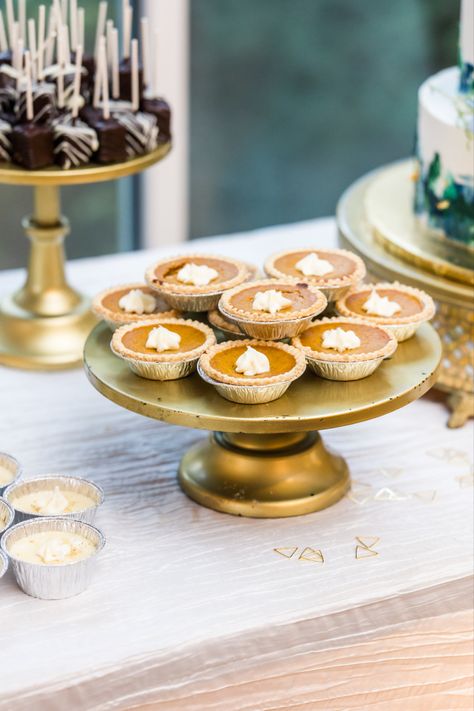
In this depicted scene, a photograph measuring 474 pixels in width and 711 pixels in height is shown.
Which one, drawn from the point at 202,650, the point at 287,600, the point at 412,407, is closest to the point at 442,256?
the point at 412,407

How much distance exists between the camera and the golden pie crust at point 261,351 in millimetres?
1252

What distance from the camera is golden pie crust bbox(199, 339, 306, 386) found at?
1252mm

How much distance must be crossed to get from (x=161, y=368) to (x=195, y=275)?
18 cm

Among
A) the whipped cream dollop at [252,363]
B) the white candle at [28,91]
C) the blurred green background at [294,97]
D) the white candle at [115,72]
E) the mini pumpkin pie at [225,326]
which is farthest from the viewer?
the blurred green background at [294,97]

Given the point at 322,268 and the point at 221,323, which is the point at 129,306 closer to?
the point at 221,323

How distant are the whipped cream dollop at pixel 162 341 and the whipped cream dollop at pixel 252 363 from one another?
90 mm

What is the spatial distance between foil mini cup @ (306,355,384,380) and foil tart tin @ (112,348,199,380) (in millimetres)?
145

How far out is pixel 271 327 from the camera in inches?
52.6

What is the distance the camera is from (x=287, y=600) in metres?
1.25

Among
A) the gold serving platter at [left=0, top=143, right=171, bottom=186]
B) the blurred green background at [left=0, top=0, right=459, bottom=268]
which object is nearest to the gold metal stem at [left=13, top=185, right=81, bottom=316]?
the gold serving platter at [left=0, top=143, right=171, bottom=186]

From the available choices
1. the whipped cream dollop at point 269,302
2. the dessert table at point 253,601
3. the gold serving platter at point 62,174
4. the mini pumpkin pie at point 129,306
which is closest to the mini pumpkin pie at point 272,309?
the whipped cream dollop at point 269,302

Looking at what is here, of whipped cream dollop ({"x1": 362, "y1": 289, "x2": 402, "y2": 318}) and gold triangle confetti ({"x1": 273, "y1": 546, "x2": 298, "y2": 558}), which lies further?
whipped cream dollop ({"x1": 362, "y1": 289, "x2": 402, "y2": 318})

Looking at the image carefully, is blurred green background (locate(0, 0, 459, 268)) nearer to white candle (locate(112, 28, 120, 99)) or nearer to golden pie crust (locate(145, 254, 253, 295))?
white candle (locate(112, 28, 120, 99))

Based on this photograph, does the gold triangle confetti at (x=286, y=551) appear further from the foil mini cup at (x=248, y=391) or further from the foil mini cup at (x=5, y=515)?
the foil mini cup at (x=5, y=515)
